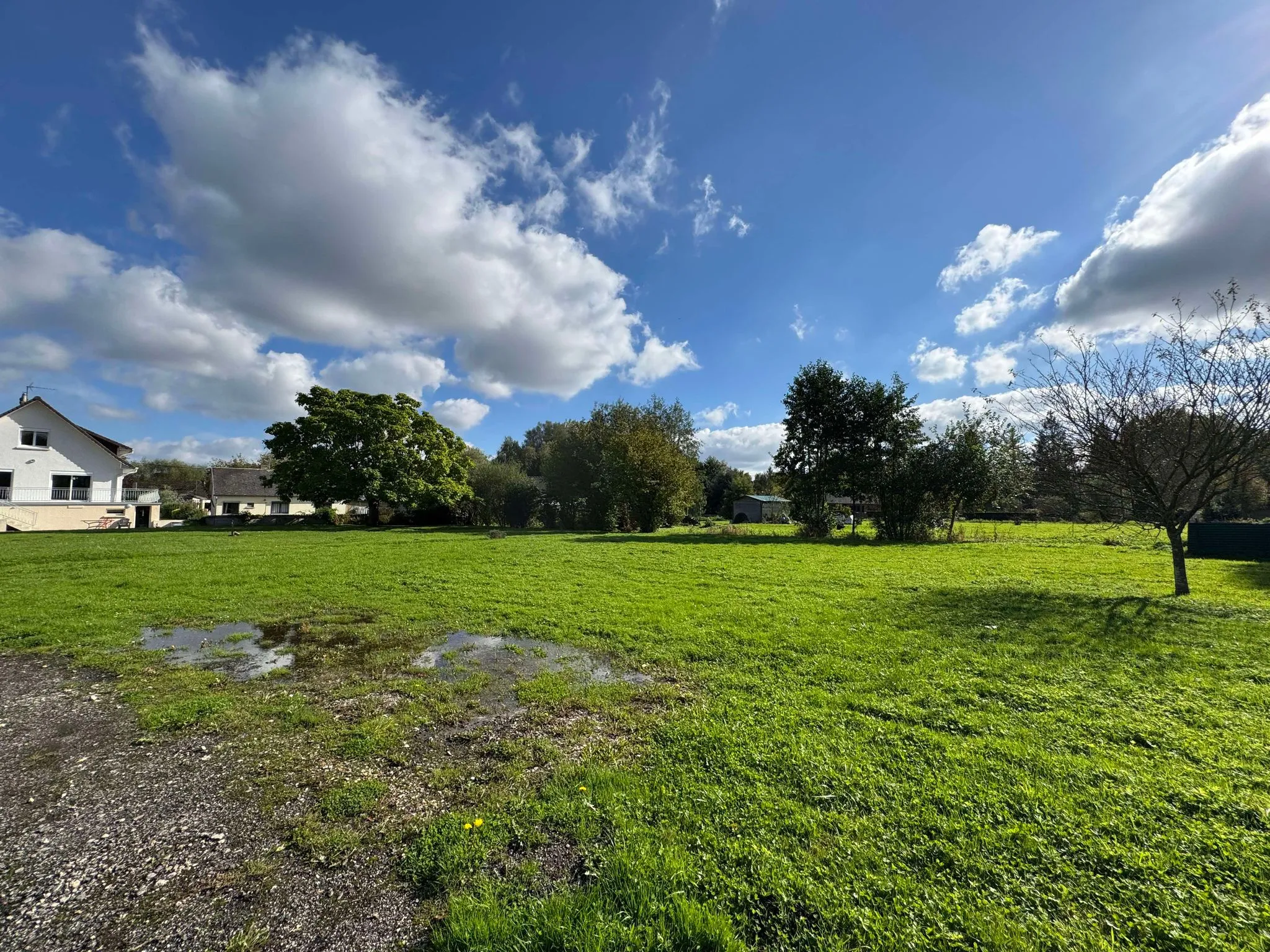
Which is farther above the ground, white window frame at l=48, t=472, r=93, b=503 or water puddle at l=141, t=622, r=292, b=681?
white window frame at l=48, t=472, r=93, b=503

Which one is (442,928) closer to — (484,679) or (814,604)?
(484,679)

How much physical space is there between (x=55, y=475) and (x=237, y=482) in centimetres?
2240

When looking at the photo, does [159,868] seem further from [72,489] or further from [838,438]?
[72,489]

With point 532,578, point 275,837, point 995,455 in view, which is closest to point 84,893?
point 275,837

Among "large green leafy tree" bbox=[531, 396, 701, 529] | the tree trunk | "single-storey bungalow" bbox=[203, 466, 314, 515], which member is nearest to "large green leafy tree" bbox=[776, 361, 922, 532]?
"large green leafy tree" bbox=[531, 396, 701, 529]

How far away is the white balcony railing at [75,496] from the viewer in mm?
31359

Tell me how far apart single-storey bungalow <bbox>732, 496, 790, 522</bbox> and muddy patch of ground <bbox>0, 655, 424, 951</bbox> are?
5235cm

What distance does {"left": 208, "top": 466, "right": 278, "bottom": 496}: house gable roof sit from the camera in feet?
176

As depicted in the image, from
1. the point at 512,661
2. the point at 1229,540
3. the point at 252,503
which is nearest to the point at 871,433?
the point at 1229,540

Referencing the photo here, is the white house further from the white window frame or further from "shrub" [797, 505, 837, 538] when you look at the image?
"shrub" [797, 505, 837, 538]

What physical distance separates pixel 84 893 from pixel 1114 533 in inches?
1414

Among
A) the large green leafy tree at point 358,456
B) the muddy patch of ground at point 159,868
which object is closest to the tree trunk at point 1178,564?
the muddy patch of ground at point 159,868

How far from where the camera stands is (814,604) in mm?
9141

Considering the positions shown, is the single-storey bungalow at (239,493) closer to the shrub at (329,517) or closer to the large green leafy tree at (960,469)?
the shrub at (329,517)
